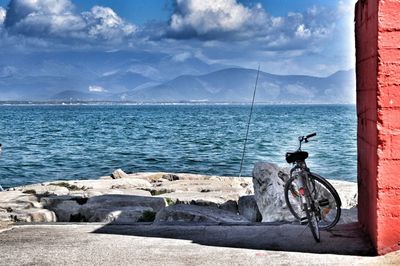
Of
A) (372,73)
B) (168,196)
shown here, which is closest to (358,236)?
(372,73)

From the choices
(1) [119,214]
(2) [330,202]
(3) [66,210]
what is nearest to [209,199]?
(1) [119,214]

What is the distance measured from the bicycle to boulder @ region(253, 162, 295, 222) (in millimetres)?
2186

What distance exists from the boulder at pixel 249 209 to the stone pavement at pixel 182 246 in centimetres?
276

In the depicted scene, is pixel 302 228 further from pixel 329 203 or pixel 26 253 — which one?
pixel 26 253

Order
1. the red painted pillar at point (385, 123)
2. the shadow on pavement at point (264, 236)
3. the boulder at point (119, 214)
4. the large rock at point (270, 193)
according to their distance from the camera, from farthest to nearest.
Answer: the boulder at point (119, 214) < the large rock at point (270, 193) < the shadow on pavement at point (264, 236) < the red painted pillar at point (385, 123)

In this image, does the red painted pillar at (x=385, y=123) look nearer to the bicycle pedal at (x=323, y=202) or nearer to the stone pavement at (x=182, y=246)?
the stone pavement at (x=182, y=246)

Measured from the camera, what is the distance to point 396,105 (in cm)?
564

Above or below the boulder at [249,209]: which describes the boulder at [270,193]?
above

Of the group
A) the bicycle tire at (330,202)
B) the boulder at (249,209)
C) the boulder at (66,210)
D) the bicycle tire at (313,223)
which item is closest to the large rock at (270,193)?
the boulder at (249,209)

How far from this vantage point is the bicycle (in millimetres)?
6641

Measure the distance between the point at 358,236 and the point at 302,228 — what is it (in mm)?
726

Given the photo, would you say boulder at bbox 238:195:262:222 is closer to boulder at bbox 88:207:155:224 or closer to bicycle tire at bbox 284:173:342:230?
boulder at bbox 88:207:155:224

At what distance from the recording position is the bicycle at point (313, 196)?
6.64 meters

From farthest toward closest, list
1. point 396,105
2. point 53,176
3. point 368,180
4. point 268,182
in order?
point 53,176 → point 268,182 → point 368,180 → point 396,105
